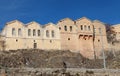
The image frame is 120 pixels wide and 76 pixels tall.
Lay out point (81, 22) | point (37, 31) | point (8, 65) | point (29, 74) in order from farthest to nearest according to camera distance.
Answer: point (81, 22) < point (37, 31) < point (8, 65) < point (29, 74)

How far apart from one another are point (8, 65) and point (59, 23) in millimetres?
20541

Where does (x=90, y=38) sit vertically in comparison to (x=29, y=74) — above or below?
above

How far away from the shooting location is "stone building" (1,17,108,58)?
66.4m

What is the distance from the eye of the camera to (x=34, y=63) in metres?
59.0

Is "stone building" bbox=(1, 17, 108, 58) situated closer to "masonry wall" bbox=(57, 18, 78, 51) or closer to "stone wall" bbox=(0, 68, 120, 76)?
"masonry wall" bbox=(57, 18, 78, 51)

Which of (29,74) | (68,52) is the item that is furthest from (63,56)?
(29,74)

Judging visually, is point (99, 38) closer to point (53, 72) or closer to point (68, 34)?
point (68, 34)

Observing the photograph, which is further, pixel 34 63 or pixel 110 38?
pixel 110 38

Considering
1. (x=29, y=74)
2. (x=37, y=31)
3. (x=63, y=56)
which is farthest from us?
(x=37, y=31)

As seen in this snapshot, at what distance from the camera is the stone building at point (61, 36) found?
6638cm

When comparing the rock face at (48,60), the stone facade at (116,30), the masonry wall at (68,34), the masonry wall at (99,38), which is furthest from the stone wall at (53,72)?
the stone facade at (116,30)

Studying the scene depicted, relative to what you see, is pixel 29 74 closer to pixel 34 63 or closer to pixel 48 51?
pixel 34 63

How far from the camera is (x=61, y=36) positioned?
70312 millimetres

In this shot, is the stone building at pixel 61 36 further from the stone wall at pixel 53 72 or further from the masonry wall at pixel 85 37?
the stone wall at pixel 53 72
